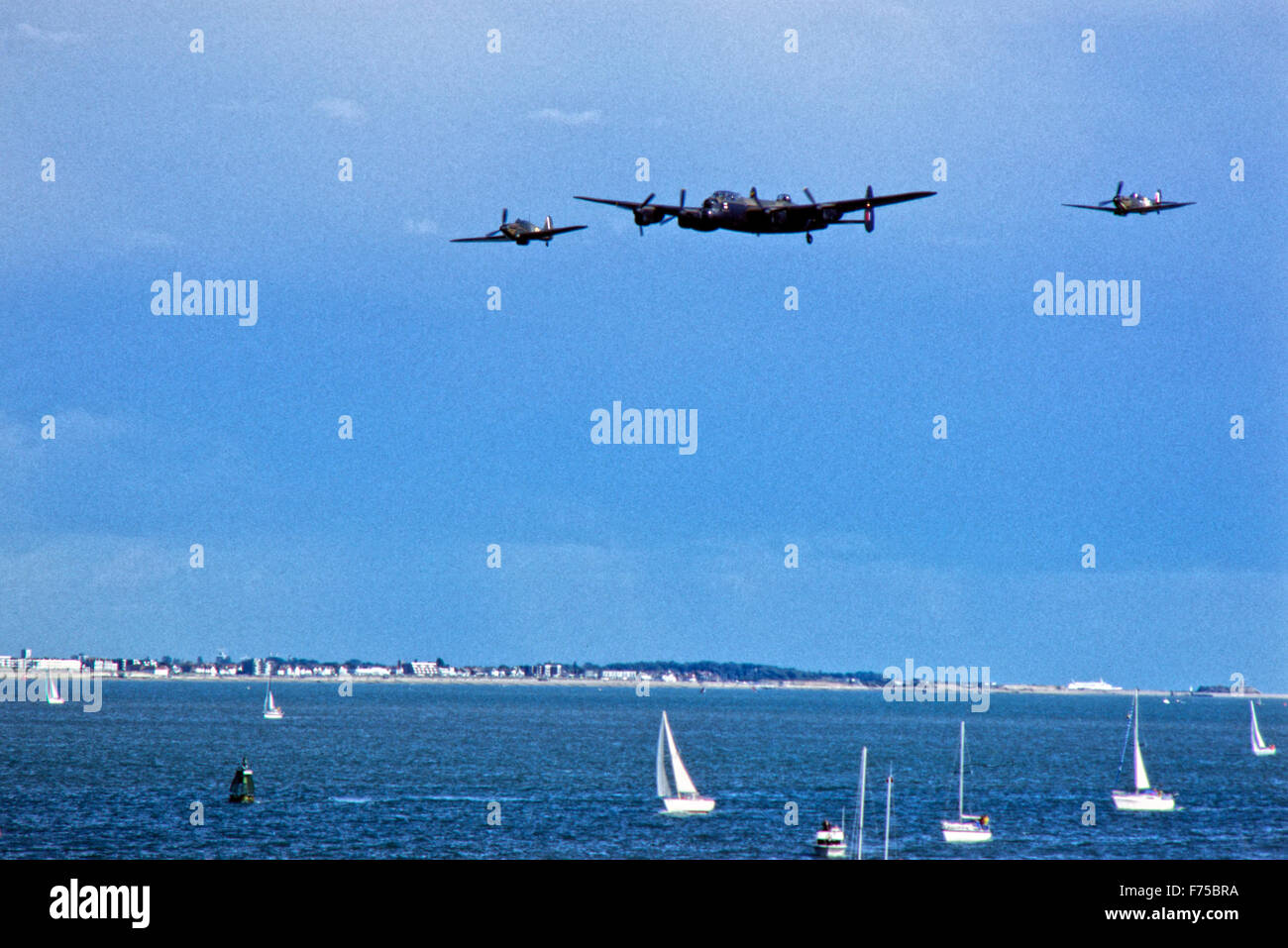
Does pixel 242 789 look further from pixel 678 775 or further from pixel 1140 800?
pixel 1140 800

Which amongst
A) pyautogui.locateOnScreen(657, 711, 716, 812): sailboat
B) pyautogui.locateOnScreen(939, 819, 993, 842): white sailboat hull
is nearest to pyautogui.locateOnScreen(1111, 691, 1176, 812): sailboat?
pyautogui.locateOnScreen(939, 819, 993, 842): white sailboat hull

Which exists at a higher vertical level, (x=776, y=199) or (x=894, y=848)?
(x=776, y=199)

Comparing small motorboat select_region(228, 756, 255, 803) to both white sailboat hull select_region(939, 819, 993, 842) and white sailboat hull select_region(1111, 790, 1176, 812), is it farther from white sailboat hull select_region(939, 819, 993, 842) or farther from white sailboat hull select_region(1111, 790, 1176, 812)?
white sailboat hull select_region(1111, 790, 1176, 812)

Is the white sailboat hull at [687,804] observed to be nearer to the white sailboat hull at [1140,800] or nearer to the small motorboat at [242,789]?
the small motorboat at [242,789]

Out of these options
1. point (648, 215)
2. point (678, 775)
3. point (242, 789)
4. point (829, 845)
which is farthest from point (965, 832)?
point (242, 789)

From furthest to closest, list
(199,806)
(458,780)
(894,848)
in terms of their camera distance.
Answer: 1. (458,780)
2. (199,806)
3. (894,848)

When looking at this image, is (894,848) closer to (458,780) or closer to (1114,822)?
(1114,822)
